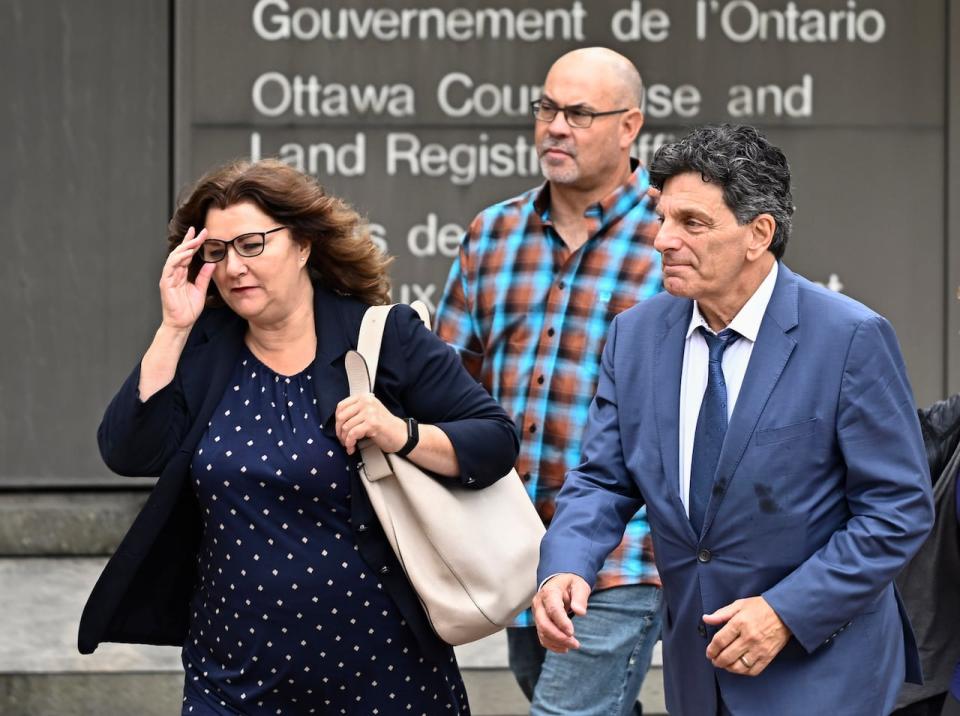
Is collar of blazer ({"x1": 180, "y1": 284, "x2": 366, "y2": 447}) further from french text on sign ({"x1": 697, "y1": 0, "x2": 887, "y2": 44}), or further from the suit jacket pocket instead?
french text on sign ({"x1": 697, "y1": 0, "x2": 887, "y2": 44})

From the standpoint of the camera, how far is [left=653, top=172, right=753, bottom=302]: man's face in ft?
11.3

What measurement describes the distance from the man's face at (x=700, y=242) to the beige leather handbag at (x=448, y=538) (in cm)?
72

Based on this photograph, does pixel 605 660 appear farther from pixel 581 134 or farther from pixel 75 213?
pixel 75 213

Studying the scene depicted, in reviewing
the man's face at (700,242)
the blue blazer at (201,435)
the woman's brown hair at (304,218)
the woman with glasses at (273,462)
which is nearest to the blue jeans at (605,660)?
the woman with glasses at (273,462)

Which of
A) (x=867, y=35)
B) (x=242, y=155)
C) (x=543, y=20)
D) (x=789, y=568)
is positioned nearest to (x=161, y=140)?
(x=242, y=155)

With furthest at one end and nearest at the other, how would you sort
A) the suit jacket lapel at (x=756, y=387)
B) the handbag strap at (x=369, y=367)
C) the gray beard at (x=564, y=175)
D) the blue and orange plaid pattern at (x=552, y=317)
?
the gray beard at (x=564, y=175) < the blue and orange plaid pattern at (x=552, y=317) < the handbag strap at (x=369, y=367) < the suit jacket lapel at (x=756, y=387)

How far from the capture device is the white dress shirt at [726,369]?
349cm

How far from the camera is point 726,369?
138 inches

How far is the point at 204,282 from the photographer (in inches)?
153

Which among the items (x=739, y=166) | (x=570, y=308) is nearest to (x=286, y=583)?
(x=739, y=166)

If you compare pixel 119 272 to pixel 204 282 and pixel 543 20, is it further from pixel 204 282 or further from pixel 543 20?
pixel 204 282

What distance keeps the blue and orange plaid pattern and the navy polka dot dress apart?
999 mm

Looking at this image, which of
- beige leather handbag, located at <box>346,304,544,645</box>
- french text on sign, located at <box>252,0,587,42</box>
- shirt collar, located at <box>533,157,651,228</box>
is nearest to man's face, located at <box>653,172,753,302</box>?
beige leather handbag, located at <box>346,304,544,645</box>

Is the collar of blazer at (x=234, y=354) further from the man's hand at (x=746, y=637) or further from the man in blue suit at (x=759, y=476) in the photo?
the man's hand at (x=746, y=637)
